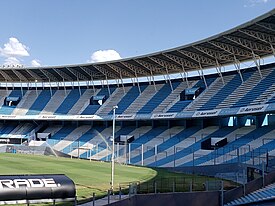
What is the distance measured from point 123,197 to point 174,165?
1899 centimetres

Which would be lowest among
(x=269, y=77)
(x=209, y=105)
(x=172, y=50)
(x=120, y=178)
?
(x=120, y=178)

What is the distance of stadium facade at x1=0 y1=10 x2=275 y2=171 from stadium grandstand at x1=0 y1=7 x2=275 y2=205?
0.39 feet

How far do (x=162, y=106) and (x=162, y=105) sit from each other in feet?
0.82

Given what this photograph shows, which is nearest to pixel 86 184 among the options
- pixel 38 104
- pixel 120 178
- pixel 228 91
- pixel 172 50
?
pixel 120 178

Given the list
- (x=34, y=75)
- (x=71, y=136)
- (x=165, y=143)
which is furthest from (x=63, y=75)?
(x=165, y=143)

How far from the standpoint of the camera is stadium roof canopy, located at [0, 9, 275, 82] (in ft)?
108

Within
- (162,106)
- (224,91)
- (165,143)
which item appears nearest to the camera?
(165,143)

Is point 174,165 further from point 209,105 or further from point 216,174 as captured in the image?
point 209,105

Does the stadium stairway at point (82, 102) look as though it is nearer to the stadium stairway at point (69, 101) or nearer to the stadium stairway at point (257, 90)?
the stadium stairway at point (69, 101)

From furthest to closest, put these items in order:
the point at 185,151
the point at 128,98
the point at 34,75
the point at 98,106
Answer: the point at 34,75 < the point at 98,106 < the point at 128,98 < the point at 185,151

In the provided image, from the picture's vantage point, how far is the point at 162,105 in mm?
48531

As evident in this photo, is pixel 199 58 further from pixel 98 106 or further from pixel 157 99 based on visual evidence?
pixel 98 106

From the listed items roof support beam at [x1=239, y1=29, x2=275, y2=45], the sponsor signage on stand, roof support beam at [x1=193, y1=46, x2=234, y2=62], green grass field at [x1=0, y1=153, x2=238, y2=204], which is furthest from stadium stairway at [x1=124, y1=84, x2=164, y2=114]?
the sponsor signage on stand

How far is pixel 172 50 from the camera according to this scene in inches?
1567
